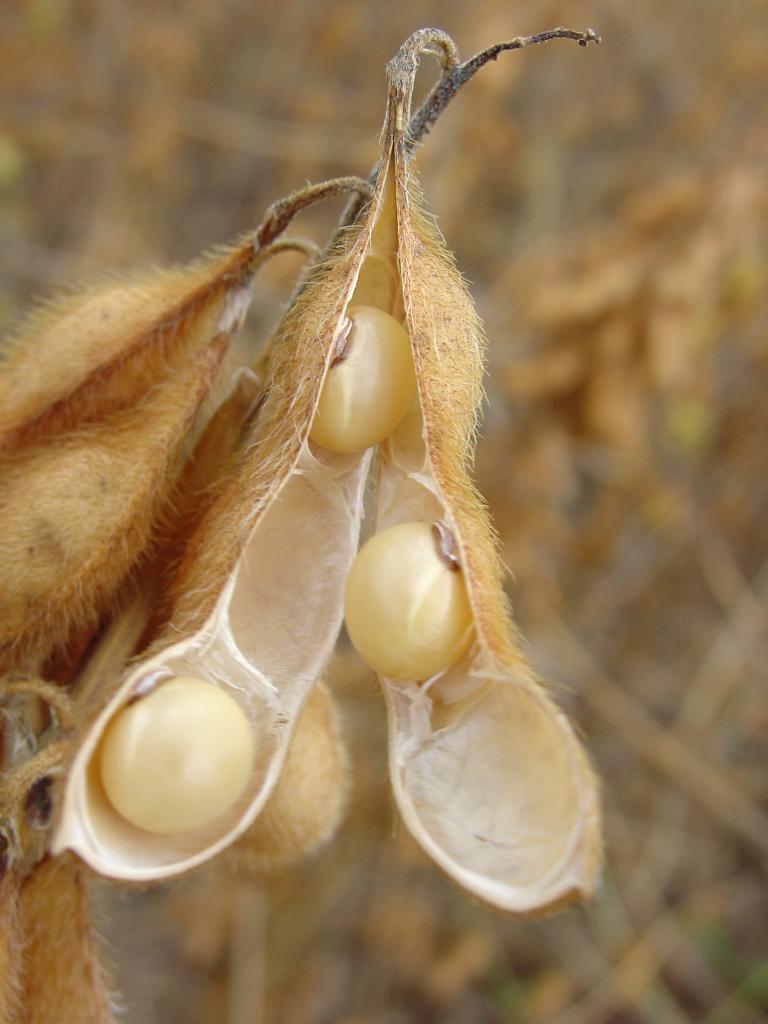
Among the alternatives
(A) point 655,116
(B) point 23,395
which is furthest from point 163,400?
(A) point 655,116

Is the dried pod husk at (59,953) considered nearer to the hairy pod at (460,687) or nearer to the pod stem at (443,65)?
the hairy pod at (460,687)

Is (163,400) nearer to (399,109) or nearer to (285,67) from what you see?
(399,109)

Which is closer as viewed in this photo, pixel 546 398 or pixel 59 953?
pixel 59 953

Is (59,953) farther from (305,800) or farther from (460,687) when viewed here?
(460,687)

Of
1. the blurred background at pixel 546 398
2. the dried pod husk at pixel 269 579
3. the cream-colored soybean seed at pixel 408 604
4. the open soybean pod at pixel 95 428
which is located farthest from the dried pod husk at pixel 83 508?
the blurred background at pixel 546 398

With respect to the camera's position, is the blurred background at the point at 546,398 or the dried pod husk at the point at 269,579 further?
the blurred background at the point at 546,398

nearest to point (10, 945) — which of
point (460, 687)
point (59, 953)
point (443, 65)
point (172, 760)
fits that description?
point (59, 953)
